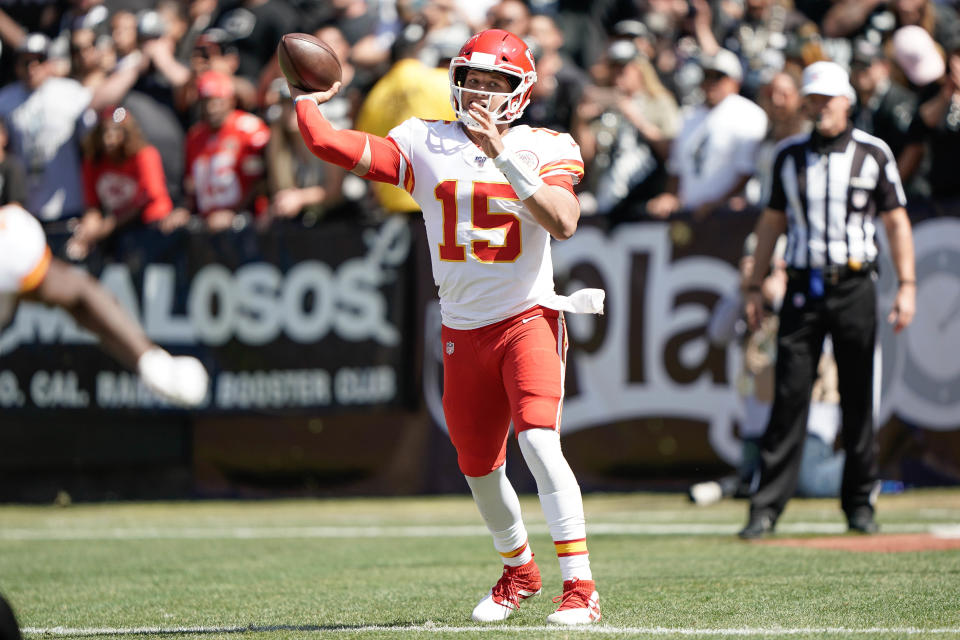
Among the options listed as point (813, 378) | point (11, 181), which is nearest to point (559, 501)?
point (813, 378)

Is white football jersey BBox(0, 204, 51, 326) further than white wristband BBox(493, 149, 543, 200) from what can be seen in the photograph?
No

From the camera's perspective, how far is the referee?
25.0 ft

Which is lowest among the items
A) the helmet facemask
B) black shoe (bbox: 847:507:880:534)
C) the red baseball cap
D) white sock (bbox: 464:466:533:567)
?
black shoe (bbox: 847:507:880:534)

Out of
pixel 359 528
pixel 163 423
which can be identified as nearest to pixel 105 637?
pixel 359 528

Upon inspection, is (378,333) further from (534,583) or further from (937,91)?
(534,583)

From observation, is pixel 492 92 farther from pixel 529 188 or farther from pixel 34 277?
pixel 34 277

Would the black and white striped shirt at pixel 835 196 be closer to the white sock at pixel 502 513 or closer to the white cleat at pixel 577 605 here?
the white sock at pixel 502 513

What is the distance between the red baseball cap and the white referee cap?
502cm

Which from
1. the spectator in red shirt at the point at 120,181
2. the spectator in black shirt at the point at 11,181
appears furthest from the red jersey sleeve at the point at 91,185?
the spectator in black shirt at the point at 11,181

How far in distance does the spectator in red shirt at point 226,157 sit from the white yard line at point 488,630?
19.6 feet

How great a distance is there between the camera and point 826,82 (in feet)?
24.9

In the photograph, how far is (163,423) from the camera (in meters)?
10.9

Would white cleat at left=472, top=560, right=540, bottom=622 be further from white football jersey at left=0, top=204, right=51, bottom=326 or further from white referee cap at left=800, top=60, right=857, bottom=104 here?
white referee cap at left=800, top=60, right=857, bottom=104

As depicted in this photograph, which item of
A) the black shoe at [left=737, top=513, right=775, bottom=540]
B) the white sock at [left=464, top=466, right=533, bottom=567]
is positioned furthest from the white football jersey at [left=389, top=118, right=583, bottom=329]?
the black shoe at [left=737, top=513, right=775, bottom=540]
